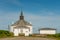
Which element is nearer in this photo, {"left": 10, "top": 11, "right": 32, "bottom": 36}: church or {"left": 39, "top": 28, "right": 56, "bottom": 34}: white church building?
{"left": 10, "top": 11, "right": 32, "bottom": 36}: church

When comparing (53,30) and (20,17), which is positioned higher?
(20,17)

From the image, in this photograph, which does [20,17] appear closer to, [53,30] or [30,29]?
[30,29]

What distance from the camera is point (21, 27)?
283 feet

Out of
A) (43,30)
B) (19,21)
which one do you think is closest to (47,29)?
(43,30)

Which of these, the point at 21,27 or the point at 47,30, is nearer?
the point at 21,27

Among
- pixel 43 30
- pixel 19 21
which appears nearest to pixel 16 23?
pixel 19 21

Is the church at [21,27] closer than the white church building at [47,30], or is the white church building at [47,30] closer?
the church at [21,27]

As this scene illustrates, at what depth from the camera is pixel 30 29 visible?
90.1m

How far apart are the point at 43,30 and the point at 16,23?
12893 millimetres

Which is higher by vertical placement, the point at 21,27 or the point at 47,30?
the point at 21,27

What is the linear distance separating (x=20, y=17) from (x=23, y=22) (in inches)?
220

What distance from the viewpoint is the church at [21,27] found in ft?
281

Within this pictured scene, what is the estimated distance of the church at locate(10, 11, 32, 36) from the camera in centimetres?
8562

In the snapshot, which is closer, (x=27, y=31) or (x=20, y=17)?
(x=27, y=31)
